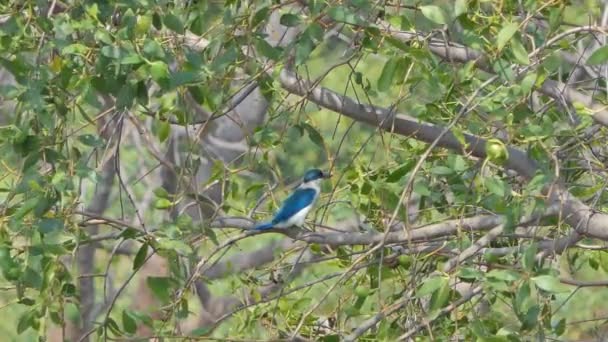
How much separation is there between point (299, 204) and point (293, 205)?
0.18 m

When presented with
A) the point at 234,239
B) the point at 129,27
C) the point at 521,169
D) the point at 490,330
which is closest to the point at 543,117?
the point at 521,169

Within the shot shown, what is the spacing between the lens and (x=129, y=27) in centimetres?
361

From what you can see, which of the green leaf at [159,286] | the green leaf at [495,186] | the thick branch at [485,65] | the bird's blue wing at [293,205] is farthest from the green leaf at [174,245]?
the bird's blue wing at [293,205]

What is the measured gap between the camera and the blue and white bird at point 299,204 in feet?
15.5

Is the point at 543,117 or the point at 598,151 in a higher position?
the point at 543,117

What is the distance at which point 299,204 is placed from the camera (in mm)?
5090

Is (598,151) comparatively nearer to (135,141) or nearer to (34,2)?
(34,2)

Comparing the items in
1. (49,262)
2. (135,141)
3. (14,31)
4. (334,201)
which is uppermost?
(14,31)

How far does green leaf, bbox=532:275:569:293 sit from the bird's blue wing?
1486 mm

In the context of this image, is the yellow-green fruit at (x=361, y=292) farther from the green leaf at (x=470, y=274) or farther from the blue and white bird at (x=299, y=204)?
the green leaf at (x=470, y=274)

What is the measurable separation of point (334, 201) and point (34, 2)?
124 cm

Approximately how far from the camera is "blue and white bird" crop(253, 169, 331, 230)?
4730mm

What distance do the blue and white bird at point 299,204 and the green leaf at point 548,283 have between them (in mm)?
1367

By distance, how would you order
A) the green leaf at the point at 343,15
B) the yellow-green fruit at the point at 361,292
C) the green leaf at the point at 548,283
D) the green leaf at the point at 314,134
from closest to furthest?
the green leaf at the point at 548,283
the green leaf at the point at 343,15
the yellow-green fruit at the point at 361,292
the green leaf at the point at 314,134
